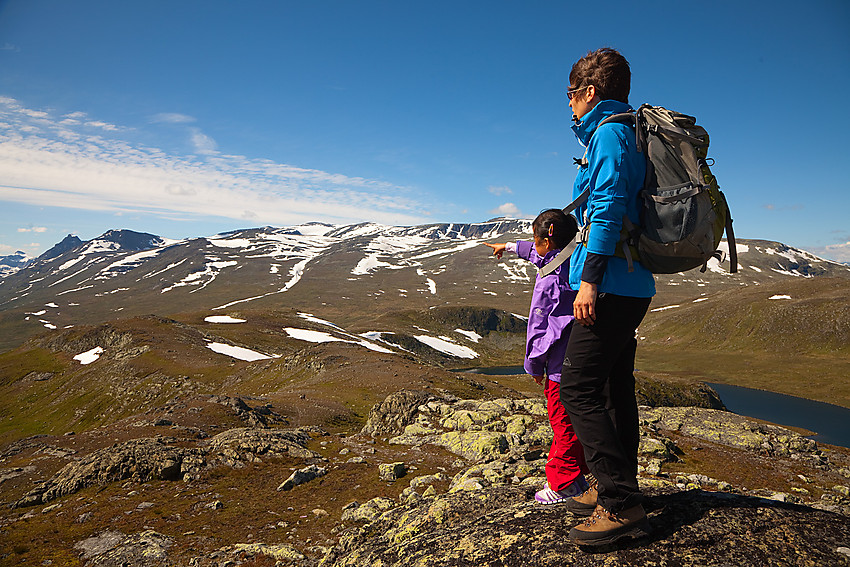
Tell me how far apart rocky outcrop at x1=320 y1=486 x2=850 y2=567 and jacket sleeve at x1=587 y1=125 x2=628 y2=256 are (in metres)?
3.32

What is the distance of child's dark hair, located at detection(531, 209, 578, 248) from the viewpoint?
6.71 meters

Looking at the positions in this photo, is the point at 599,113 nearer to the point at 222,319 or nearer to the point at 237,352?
the point at 237,352

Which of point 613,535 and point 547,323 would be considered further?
point 547,323

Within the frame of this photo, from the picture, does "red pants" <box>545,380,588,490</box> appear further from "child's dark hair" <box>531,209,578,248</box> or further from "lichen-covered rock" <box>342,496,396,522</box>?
"lichen-covered rock" <box>342,496,396,522</box>

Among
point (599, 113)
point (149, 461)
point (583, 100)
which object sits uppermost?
point (583, 100)

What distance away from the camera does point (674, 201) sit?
4398 millimetres

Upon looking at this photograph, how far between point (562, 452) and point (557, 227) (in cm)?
349

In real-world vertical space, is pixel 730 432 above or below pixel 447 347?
above

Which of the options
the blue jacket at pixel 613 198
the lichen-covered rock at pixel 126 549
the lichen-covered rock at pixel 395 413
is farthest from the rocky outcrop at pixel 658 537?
the lichen-covered rock at pixel 395 413

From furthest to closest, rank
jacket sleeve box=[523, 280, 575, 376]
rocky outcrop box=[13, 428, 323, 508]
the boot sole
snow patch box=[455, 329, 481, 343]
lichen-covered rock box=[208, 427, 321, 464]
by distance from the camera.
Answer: snow patch box=[455, 329, 481, 343]
lichen-covered rock box=[208, 427, 321, 464]
rocky outcrop box=[13, 428, 323, 508]
jacket sleeve box=[523, 280, 575, 376]
the boot sole

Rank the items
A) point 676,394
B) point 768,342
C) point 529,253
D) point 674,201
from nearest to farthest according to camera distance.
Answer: point 674,201
point 529,253
point 676,394
point 768,342

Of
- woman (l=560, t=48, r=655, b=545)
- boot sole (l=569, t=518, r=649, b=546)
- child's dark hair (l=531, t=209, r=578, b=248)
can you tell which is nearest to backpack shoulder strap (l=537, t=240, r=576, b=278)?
woman (l=560, t=48, r=655, b=545)

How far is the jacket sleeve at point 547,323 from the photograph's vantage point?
20.9 ft

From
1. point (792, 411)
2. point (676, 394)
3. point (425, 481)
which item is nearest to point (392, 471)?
point (425, 481)
